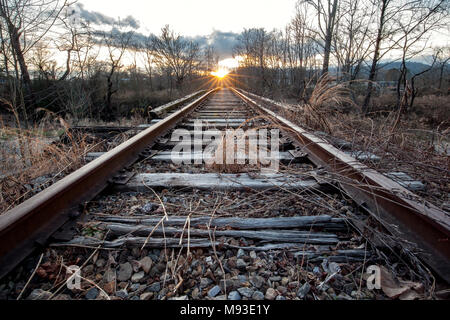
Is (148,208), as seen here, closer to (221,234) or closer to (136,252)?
(136,252)

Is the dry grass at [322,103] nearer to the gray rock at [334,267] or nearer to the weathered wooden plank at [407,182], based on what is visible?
the weathered wooden plank at [407,182]

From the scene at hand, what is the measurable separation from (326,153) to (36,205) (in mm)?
2190

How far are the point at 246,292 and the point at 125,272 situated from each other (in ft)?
1.81

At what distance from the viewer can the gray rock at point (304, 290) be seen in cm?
94

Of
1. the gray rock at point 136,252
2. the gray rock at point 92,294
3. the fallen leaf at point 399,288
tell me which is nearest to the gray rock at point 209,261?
the gray rock at point 136,252

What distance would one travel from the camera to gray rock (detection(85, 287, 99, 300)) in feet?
3.11

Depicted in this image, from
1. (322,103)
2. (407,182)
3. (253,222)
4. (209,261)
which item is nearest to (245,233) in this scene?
(253,222)

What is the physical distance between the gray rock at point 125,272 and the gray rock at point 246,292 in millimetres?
500

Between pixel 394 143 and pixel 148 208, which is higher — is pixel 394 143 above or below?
above

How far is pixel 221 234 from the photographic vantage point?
1288mm

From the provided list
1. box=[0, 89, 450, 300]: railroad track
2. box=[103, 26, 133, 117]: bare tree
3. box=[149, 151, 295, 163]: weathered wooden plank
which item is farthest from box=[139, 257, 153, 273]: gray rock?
box=[103, 26, 133, 117]: bare tree

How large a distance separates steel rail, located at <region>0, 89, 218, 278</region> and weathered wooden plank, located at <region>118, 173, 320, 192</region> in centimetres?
23

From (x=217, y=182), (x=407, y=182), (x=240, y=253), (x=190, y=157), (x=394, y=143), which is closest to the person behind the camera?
(x=240, y=253)

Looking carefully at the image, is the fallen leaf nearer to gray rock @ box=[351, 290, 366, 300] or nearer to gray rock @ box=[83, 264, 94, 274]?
gray rock @ box=[351, 290, 366, 300]
